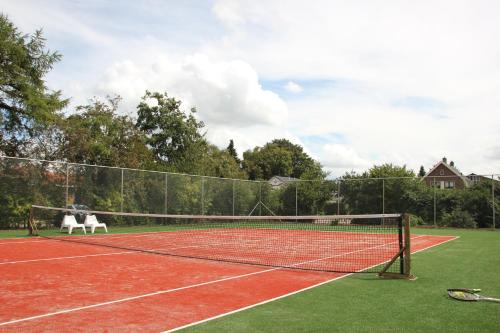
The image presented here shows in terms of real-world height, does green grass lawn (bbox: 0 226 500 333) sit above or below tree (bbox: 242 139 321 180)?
below

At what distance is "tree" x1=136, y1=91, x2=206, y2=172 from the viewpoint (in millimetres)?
34125

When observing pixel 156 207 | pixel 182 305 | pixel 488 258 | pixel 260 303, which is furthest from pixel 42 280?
pixel 156 207

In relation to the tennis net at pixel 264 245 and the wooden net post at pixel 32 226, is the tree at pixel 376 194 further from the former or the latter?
the wooden net post at pixel 32 226

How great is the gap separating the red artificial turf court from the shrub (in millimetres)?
14347

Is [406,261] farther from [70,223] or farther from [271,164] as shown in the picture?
[271,164]

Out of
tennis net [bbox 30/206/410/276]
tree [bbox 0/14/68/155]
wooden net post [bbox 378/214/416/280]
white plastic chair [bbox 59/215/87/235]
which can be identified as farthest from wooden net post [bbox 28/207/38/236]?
wooden net post [bbox 378/214/416/280]

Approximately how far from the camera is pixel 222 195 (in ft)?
86.4

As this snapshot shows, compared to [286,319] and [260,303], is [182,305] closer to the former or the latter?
[260,303]

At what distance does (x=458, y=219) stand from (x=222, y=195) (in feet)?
41.8

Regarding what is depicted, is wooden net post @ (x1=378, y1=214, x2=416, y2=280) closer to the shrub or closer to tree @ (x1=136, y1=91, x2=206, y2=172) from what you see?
the shrub

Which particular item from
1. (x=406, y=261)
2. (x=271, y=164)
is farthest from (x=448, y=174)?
(x=406, y=261)

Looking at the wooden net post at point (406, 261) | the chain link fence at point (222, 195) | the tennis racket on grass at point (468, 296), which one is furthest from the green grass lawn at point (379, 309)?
the chain link fence at point (222, 195)

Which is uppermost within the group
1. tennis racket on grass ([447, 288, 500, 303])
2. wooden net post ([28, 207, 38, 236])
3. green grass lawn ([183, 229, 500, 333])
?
wooden net post ([28, 207, 38, 236])

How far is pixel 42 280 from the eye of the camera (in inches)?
324
